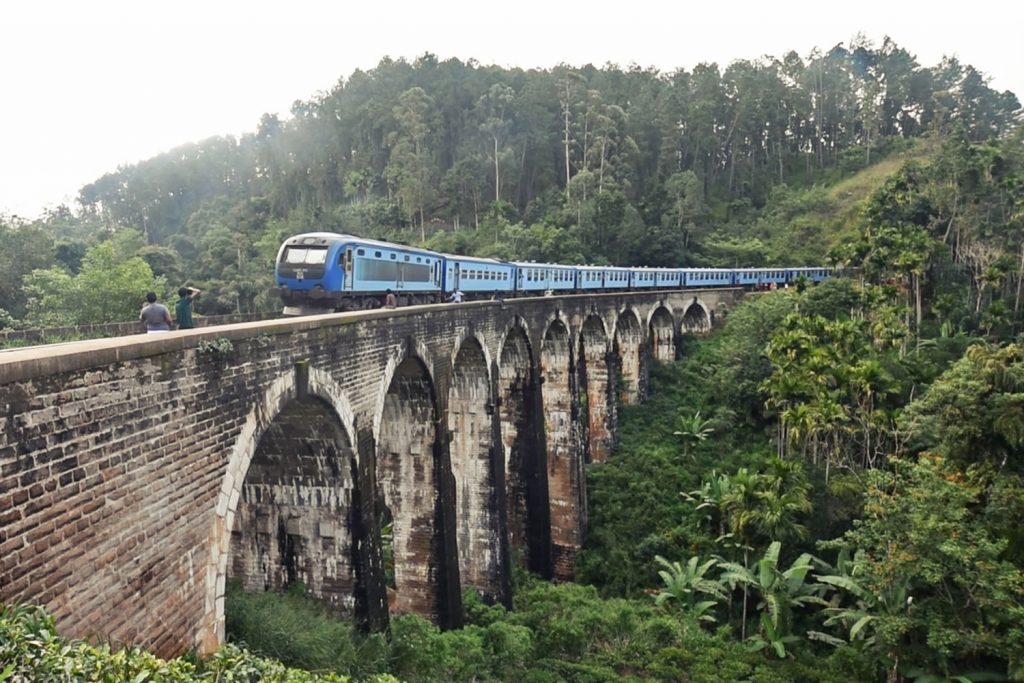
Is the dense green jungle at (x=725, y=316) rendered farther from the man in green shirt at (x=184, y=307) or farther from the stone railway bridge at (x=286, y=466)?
the man in green shirt at (x=184, y=307)

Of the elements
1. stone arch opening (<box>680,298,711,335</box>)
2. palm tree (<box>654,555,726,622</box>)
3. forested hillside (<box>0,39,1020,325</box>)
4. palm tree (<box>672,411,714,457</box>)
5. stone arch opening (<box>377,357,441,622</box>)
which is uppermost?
forested hillside (<box>0,39,1020,325</box>)

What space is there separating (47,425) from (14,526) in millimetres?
728

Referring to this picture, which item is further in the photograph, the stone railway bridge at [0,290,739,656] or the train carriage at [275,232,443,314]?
the train carriage at [275,232,443,314]

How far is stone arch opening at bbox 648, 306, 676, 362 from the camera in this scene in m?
36.2

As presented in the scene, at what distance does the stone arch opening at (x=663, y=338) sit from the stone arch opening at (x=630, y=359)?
13.8 feet

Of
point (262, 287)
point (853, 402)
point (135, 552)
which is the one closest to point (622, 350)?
point (853, 402)

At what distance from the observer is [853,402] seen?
905 inches

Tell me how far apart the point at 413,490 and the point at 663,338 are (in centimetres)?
2515

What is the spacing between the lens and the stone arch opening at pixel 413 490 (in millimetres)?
13797

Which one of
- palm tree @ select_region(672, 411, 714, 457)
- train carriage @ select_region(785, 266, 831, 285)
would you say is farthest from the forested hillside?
palm tree @ select_region(672, 411, 714, 457)

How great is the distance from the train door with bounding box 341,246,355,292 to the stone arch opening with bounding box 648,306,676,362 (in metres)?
24.5

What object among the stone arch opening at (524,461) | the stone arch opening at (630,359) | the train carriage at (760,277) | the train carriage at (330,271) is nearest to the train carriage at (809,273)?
the train carriage at (760,277)

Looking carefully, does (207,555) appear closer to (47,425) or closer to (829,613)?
(47,425)

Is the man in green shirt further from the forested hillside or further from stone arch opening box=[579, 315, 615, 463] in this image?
the forested hillside
